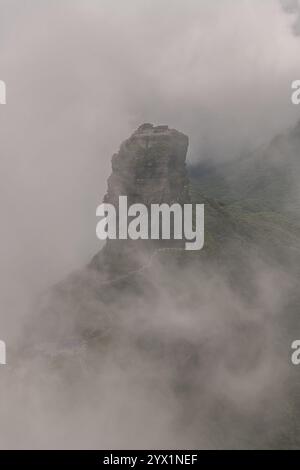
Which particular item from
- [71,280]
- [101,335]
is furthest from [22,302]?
[101,335]

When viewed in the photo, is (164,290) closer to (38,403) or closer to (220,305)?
(220,305)

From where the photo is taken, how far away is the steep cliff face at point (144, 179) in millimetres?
169625

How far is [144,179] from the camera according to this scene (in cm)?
17125

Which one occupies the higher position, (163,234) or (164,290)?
(163,234)

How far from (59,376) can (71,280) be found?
37167 millimetres

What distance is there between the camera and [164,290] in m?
166

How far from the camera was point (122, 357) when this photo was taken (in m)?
147

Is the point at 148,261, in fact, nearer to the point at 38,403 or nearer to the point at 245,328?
the point at 245,328

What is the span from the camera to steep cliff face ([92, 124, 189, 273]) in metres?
170
